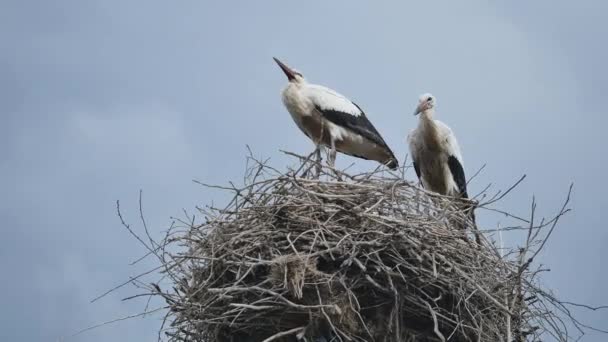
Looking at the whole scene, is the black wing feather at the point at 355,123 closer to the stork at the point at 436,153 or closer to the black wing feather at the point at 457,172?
the stork at the point at 436,153

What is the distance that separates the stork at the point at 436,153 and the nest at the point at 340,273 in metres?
2.76

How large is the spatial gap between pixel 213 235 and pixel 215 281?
358mm

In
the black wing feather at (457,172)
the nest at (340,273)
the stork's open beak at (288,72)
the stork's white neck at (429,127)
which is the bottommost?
the nest at (340,273)

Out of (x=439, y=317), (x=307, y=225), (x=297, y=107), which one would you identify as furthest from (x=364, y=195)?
(x=297, y=107)

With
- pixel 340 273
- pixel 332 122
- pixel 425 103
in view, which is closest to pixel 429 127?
pixel 425 103

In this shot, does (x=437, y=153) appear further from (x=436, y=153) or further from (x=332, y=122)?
(x=332, y=122)

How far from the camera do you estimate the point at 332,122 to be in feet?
33.3

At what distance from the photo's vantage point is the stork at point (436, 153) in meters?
10.4

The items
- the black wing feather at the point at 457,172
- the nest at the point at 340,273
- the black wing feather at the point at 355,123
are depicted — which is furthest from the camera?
the black wing feather at the point at 457,172

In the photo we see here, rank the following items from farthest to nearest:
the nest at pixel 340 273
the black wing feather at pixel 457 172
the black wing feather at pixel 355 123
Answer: the black wing feather at pixel 457 172 < the black wing feather at pixel 355 123 < the nest at pixel 340 273

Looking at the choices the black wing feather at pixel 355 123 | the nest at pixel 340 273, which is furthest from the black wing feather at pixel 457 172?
the nest at pixel 340 273

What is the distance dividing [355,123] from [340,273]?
10.8ft

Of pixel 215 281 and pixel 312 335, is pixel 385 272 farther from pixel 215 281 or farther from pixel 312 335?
pixel 215 281

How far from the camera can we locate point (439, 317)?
7.35 m
